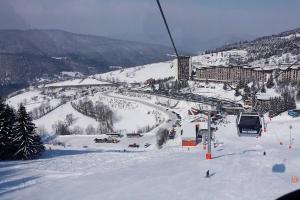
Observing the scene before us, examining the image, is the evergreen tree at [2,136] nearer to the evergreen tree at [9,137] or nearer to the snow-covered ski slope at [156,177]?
the evergreen tree at [9,137]

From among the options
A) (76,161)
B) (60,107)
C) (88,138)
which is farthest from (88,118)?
(76,161)

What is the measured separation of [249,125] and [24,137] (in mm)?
19970

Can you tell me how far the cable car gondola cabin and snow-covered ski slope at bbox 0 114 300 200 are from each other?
4.76ft

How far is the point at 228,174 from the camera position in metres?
20.6

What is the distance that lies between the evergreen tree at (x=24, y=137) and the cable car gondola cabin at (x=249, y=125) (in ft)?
60.6

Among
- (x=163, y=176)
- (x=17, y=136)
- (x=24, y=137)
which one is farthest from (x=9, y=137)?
(x=163, y=176)

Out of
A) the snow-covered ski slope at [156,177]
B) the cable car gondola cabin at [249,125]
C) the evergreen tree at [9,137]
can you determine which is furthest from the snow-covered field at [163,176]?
the evergreen tree at [9,137]

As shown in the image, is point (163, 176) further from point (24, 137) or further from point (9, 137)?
point (9, 137)

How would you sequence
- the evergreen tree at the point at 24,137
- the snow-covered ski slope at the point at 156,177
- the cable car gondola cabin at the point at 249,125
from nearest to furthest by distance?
1. the snow-covered ski slope at the point at 156,177
2. the cable car gondola cabin at the point at 249,125
3. the evergreen tree at the point at 24,137

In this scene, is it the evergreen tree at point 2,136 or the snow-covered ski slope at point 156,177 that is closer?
the snow-covered ski slope at point 156,177

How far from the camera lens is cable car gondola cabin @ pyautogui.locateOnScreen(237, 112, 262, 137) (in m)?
28.1

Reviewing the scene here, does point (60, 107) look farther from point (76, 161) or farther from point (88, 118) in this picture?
point (76, 161)

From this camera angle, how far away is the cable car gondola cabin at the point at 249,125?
28109 millimetres

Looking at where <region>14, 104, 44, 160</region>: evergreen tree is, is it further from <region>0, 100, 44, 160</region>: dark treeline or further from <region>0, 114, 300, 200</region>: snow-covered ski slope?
<region>0, 114, 300, 200</region>: snow-covered ski slope
